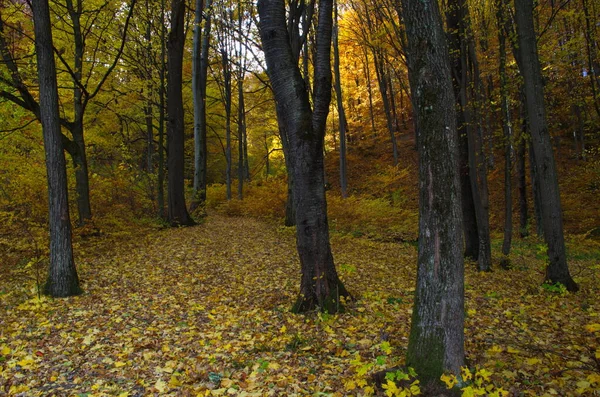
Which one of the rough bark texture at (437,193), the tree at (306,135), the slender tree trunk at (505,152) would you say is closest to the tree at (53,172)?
the tree at (306,135)

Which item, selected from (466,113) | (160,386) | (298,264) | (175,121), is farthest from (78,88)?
(466,113)

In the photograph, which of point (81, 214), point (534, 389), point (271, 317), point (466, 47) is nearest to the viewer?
point (534, 389)

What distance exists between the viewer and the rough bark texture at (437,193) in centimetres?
288

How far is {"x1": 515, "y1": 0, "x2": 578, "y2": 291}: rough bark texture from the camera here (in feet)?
21.1

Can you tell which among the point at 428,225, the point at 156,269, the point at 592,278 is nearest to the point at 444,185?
the point at 428,225

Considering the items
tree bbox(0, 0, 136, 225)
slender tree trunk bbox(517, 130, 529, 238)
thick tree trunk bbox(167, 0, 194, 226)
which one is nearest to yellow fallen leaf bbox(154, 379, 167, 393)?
tree bbox(0, 0, 136, 225)

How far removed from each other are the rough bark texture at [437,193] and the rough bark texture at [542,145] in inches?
179

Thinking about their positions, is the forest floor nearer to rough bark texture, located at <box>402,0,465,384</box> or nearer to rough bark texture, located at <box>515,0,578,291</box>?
rough bark texture, located at <box>402,0,465,384</box>

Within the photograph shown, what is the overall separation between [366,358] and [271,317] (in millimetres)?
1705

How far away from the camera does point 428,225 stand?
293 centimetres

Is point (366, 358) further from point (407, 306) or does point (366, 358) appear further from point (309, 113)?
point (309, 113)

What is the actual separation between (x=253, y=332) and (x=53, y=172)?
4.25 m

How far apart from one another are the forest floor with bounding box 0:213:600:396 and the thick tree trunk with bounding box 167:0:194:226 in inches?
171

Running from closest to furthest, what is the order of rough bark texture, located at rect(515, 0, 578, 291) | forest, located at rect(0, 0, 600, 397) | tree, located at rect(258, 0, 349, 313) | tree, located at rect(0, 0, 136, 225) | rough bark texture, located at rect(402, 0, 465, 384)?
rough bark texture, located at rect(402, 0, 465, 384)
forest, located at rect(0, 0, 600, 397)
tree, located at rect(258, 0, 349, 313)
rough bark texture, located at rect(515, 0, 578, 291)
tree, located at rect(0, 0, 136, 225)
